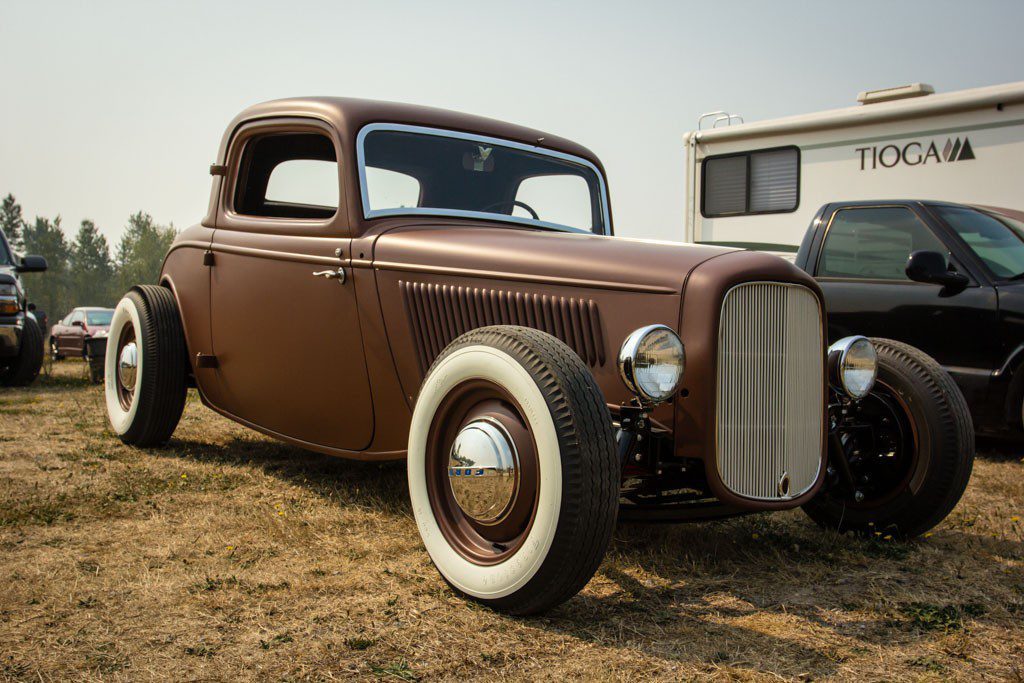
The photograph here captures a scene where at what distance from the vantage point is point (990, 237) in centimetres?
602

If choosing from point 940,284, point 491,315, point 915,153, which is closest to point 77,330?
point 915,153

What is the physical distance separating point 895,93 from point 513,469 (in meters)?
6.77

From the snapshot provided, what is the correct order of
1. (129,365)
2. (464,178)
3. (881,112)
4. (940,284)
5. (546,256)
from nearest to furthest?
(546,256), (464,178), (129,365), (940,284), (881,112)

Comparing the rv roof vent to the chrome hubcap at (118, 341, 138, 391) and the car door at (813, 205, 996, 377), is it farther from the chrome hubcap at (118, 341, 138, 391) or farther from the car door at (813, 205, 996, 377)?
the chrome hubcap at (118, 341, 138, 391)

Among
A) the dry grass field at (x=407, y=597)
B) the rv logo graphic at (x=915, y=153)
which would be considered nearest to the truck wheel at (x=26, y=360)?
the dry grass field at (x=407, y=597)

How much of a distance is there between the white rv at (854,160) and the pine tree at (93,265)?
9530 cm

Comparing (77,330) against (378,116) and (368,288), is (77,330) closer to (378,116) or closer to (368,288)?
(378,116)

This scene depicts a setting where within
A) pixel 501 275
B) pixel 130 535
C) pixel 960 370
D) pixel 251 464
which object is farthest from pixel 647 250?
pixel 960 370

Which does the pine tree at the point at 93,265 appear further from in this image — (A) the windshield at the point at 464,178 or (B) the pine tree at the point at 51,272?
(A) the windshield at the point at 464,178

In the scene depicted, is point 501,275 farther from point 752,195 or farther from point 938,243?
point 752,195

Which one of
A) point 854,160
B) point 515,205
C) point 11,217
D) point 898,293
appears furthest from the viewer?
point 11,217

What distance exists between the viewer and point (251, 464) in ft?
16.6

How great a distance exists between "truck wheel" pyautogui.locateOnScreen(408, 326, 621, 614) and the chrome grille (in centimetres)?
56

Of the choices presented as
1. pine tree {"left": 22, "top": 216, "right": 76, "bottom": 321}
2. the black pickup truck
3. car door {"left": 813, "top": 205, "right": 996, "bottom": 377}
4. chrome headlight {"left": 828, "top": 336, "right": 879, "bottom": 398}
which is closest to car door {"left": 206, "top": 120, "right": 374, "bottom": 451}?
chrome headlight {"left": 828, "top": 336, "right": 879, "bottom": 398}
